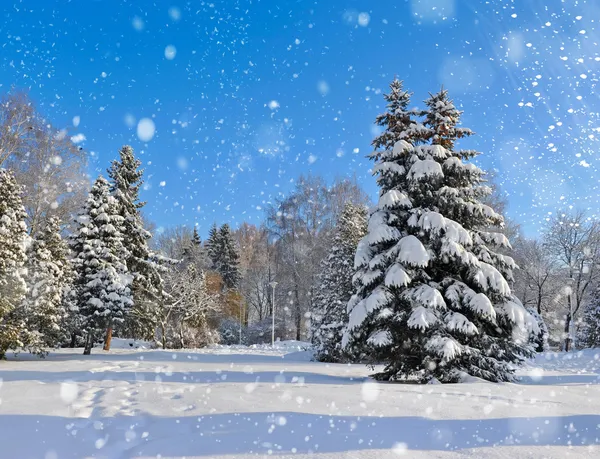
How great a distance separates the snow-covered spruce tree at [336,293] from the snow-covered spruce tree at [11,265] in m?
13.7

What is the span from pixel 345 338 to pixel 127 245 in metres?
19.0

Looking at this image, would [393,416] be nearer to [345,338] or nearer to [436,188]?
[345,338]

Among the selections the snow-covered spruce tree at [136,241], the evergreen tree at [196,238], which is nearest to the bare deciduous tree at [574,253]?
the snow-covered spruce tree at [136,241]

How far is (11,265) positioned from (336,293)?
1495cm

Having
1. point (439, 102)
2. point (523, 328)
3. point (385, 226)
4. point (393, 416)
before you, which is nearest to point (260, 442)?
point (393, 416)

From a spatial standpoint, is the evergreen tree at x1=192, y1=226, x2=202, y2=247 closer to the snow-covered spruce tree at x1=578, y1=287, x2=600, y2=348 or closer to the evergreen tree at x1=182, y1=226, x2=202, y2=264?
the evergreen tree at x1=182, y1=226, x2=202, y2=264

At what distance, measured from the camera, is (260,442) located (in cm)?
482

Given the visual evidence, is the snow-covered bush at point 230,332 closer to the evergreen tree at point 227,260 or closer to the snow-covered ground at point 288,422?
the evergreen tree at point 227,260

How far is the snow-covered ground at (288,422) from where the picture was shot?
4598mm

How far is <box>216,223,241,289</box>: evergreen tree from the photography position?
186 feet

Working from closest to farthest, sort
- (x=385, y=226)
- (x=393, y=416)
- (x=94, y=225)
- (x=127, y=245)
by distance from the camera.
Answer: (x=393, y=416)
(x=385, y=226)
(x=94, y=225)
(x=127, y=245)

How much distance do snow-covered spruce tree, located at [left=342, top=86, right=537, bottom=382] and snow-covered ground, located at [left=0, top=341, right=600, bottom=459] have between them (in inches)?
94.6

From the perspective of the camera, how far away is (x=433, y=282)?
473 inches

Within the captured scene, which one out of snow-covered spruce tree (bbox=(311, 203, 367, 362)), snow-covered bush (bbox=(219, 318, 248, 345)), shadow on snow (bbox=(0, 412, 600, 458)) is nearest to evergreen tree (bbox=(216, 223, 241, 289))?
snow-covered bush (bbox=(219, 318, 248, 345))
